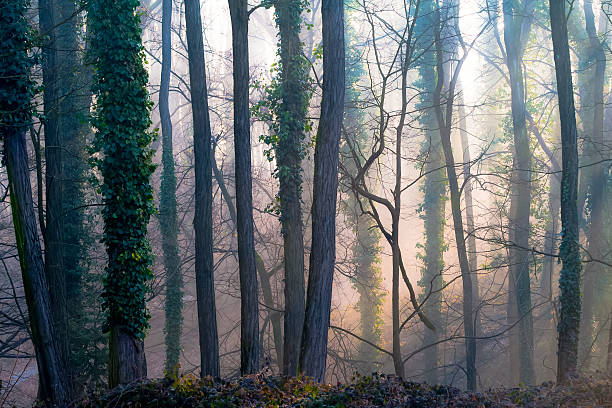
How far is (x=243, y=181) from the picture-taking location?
9797mm

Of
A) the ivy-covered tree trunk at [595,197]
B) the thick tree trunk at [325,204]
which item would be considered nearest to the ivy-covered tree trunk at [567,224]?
the thick tree trunk at [325,204]

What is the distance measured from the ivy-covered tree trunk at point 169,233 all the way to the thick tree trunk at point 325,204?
7.62 metres

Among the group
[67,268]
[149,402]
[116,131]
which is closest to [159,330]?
[67,268]

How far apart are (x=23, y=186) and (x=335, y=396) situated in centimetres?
770

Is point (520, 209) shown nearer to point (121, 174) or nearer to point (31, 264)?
point (121, 174)

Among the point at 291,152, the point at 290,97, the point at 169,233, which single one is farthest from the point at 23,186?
the point at 169,233

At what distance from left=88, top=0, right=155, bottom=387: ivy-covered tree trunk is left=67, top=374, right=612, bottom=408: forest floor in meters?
3.24

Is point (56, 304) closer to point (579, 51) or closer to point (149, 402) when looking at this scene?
point (149, 402)

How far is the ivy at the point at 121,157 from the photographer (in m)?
9.33

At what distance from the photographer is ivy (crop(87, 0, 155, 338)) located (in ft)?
30.6

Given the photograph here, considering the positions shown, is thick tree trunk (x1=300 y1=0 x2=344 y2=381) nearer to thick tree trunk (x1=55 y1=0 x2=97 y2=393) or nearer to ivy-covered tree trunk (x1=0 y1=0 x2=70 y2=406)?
ivy-covered tree trunk (x1=0 y1=0 x2=70 y2=406)

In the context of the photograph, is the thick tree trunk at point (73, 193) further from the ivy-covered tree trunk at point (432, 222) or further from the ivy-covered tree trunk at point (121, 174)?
the ivy-covered tree trunk at point (432, 222)

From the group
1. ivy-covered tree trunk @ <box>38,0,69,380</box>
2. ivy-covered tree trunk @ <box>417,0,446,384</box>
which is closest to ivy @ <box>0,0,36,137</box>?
ivy-covered tree trunk @ <box>38,0,69,380</box>

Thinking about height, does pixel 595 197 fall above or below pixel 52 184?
below
